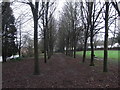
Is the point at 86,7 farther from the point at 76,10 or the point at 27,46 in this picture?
the point at 27,46

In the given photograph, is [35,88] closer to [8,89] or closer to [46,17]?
[8,89]

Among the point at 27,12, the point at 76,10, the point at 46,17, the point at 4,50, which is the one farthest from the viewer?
the point at 4,50

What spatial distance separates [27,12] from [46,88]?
8179 millimetres

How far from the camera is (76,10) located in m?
25.0

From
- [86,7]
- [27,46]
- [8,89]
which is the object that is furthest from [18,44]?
[8,89]

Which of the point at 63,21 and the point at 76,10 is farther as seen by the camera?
the point at 63,21

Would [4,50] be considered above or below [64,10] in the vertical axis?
below

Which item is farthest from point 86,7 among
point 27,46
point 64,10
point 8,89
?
point 27,46

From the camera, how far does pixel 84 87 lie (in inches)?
261

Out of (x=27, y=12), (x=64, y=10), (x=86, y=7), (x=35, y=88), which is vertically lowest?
(x=35, y=88)

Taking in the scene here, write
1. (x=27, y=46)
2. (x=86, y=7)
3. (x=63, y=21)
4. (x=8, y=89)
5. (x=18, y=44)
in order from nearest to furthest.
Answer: (x=8, y=89) < (x=86, y=7) < (x=63, y=21) < (x=18, y=44) < (x=27, y=46)

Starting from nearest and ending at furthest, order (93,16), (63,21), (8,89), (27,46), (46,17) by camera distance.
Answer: (8,89), (93,16), (46,17), (63,21), (27,46)

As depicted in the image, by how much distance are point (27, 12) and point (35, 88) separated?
8037 mm

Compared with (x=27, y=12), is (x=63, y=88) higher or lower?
lower
